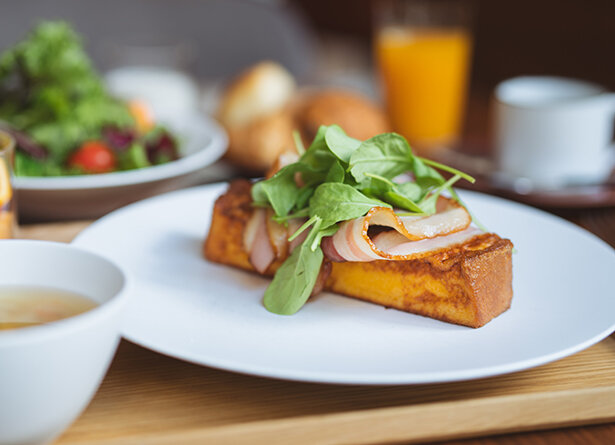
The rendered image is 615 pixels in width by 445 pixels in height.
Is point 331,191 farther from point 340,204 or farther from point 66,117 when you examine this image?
point 66,117

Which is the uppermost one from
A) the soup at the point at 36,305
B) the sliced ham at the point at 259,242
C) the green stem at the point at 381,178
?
the green stem at the point at 381,178

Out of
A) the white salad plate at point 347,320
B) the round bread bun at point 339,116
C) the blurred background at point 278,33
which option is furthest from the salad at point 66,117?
the blurred background at point 278,33

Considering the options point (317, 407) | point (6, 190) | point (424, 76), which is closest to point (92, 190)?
point (6, 190)

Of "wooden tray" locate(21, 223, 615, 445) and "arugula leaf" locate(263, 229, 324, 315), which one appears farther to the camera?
"arugula leaf" locate(263, 229, 324, 315)

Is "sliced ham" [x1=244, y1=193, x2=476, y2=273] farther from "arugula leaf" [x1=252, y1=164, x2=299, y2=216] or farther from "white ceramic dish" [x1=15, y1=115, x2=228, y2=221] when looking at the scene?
"white ceramic dish" [x1=15, y1=115, x2=228, y2=221]

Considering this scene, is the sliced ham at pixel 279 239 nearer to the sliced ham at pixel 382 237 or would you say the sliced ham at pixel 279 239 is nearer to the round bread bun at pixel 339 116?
the sliced ham at pixel 382 237

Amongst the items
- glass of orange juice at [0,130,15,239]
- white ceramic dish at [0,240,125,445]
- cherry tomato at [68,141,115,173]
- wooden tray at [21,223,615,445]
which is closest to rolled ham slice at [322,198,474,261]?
wooden tray at [21,223,615,445]
